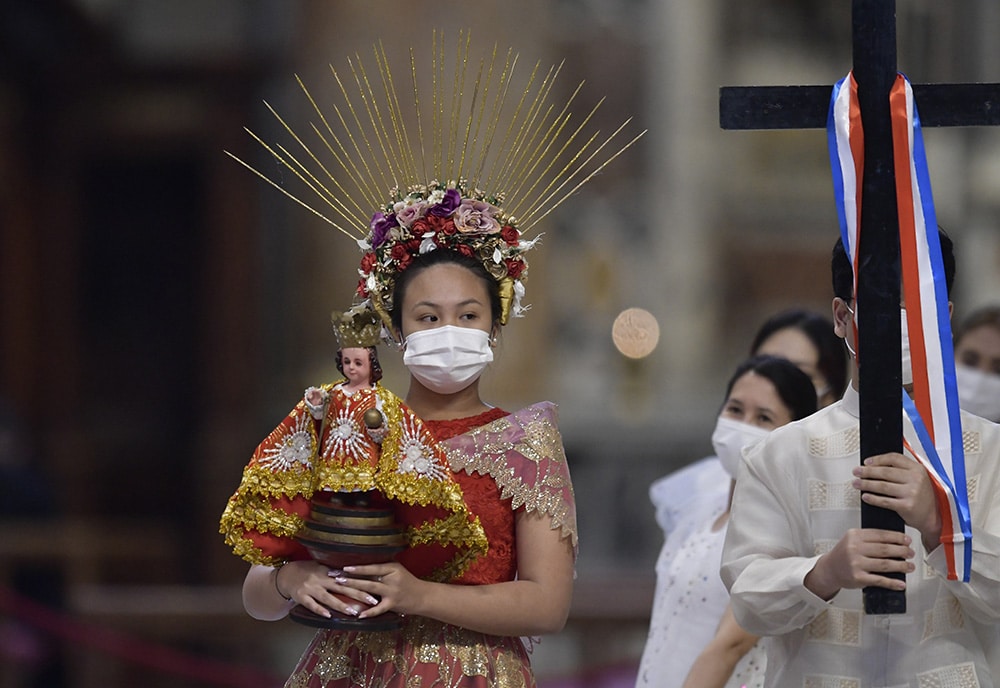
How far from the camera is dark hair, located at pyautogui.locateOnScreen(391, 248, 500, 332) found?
3266mm

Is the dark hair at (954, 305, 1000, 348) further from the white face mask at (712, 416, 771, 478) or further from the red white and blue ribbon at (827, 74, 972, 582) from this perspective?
the red white and blue ribbon at (827, 74, 972, 582)

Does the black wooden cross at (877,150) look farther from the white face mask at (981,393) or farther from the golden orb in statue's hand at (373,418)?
the white face mask at (981,393)

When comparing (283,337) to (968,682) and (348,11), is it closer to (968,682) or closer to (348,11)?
(348,11)

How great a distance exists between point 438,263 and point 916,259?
96 centimetres

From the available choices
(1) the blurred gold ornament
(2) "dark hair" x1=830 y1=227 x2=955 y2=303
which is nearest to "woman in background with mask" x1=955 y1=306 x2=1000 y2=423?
(2) "dark hair" x1=830 y1=227 x2=955 y2=303

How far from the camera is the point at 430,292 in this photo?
322 cm

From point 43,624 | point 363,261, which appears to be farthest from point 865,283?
point 43,624

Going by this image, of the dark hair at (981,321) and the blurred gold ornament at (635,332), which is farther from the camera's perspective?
the blurred gold ornament at (635,332)

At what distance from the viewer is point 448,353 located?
3.15 m

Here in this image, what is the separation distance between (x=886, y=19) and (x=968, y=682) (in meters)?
1.23

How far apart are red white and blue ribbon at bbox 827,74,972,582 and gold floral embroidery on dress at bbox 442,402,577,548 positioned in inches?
27.5

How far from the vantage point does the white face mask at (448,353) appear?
315 centimetres

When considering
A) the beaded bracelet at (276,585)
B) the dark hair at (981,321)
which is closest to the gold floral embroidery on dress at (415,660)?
the beaded bracelet at (276,585)

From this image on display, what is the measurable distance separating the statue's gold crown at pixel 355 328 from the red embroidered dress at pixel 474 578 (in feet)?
0.71
